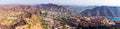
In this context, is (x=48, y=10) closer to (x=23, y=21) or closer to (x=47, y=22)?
(x=47, y=22)

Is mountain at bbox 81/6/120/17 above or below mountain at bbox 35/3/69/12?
below

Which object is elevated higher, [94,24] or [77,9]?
[77,9]

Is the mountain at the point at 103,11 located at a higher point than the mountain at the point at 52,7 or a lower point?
lower

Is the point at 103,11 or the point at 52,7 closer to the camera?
the point at 52,7

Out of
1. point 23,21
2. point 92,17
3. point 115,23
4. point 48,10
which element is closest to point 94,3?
Result: point 92,17

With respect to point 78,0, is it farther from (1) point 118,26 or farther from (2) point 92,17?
(1) point 118,26

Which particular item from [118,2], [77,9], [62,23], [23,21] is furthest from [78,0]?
[23,21]
